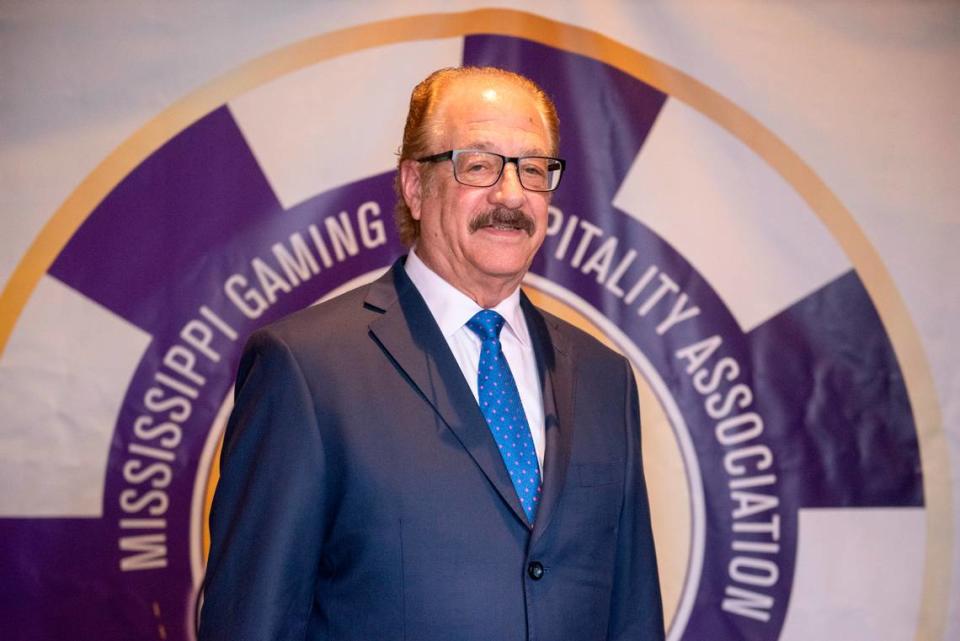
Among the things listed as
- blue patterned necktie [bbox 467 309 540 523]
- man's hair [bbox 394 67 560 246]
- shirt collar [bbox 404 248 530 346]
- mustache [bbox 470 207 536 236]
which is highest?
man's hair [bbox 394 67 560 246]

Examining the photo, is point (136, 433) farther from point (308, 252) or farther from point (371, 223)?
point (371, 223)

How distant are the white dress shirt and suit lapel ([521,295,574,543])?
0.06 ft


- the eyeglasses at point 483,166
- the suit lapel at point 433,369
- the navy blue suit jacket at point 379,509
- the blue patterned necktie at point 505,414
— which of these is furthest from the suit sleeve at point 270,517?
the eyeglasses at point 483,166

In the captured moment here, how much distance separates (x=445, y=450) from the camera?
1358 mm

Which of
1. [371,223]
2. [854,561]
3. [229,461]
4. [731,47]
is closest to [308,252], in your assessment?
[371,223]

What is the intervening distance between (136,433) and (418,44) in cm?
94

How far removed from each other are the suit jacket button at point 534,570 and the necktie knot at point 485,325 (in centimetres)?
32

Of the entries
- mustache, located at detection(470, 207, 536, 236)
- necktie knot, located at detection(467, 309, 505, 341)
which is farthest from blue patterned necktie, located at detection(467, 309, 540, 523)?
mustache, located at detection(470, 207, 536, 236)

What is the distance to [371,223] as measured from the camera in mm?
2096

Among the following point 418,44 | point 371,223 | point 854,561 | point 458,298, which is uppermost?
point 418,44

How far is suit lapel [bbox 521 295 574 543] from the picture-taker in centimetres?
138

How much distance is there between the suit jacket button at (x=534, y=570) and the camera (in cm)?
134

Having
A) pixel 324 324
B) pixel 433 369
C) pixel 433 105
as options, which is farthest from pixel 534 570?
pixel 433 105

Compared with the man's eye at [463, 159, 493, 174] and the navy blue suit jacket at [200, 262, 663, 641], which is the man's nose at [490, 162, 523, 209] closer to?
the man's eye at [463, 159, 493, 174]
